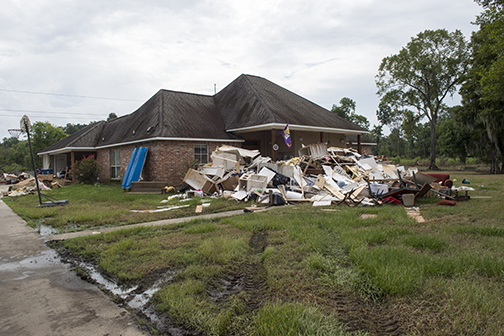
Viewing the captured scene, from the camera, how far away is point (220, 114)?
21688 mm

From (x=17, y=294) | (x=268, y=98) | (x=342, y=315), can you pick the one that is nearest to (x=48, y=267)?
(x=17, y=294)

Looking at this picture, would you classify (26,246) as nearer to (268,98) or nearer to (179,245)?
(179,245)

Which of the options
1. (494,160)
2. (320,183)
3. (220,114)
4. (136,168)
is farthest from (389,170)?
(494,160)

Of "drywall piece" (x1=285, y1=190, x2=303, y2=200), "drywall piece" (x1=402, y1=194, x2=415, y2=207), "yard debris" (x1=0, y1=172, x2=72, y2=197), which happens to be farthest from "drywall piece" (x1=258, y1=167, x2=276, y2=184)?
"yard debris" (x1=0, y1=172, x2=72, y2=197)

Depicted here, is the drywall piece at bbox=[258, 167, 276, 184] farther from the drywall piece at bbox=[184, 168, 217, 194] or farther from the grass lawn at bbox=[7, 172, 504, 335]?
the grass lawn at bbox=[7, 172, 504, 335]

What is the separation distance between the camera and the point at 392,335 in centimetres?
288

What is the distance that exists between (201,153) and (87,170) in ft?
30.7

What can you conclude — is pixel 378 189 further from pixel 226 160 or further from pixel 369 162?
pixel 226 160

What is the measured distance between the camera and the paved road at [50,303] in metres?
3.21

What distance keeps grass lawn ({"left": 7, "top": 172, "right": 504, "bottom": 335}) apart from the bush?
16.9 m

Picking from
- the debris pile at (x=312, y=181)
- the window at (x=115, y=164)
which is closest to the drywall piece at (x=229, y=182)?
the debris pile at (x=312, y=181)

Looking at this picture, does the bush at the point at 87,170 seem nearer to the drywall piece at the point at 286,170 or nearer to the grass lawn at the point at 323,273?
the drywall piece at the point at 286,170

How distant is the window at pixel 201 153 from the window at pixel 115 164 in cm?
666

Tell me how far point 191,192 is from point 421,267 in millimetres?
11132
